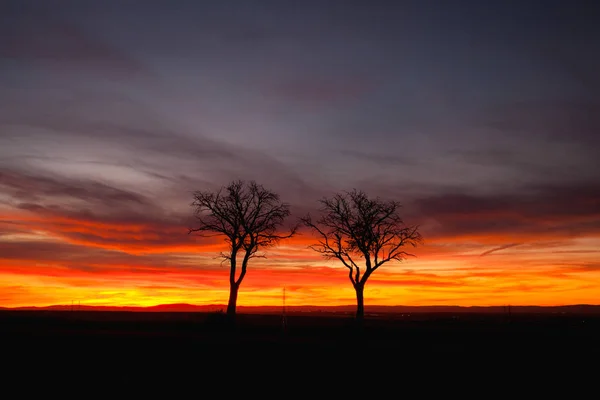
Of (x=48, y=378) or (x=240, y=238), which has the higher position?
(x=240, y=238)

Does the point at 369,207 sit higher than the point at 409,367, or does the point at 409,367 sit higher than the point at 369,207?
the point at 369,207

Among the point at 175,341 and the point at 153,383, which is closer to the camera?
the point at 153,383

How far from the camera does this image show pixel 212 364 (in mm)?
21750

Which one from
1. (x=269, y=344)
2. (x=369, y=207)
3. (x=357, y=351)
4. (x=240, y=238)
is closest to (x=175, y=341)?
(x=269, y=344)

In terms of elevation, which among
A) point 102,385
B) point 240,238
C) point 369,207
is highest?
point 369,207

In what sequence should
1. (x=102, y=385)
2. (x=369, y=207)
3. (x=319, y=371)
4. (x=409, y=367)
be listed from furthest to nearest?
(x=369, y=207) < (x=409, y=367) < (x=319, y=371) < (x=102, y=385)

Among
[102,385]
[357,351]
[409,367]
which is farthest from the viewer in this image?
[357,351]

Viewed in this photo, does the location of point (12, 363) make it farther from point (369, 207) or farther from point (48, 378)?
point (369, 207)

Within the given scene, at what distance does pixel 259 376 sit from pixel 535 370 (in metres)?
11.1

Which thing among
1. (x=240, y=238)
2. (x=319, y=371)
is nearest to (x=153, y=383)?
(x=319, y=371)

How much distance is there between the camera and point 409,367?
22.0m

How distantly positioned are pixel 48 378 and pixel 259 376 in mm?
6818

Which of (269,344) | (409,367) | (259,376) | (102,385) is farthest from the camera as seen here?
(269,344)

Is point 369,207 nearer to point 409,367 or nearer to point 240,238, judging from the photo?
point 240,238
